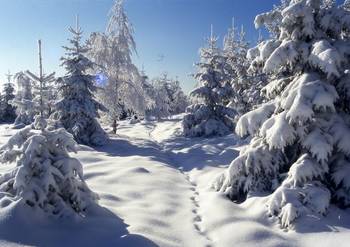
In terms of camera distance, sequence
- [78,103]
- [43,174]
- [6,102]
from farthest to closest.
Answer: [6,102]
[78,103]
[43,174]

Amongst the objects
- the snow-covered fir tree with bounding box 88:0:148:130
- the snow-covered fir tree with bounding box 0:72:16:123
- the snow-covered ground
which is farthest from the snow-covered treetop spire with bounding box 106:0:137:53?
the snow-covered fir tree with bounding box 0:72:16:123

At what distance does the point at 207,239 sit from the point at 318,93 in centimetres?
405

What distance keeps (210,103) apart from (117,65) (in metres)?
7.83

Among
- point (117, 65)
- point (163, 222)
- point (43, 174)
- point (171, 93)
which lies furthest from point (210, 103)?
point (171, 93)

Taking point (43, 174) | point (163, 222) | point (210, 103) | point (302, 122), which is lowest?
point (163, 222)

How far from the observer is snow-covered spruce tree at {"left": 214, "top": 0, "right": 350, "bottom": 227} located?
8773 millimetres

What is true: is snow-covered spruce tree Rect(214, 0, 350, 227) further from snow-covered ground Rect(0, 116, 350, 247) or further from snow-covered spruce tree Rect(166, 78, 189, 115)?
snow-covered spruce tree Rect(166, 78, 189, 115)

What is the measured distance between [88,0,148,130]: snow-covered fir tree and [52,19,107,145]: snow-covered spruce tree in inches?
219

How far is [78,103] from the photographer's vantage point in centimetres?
2239

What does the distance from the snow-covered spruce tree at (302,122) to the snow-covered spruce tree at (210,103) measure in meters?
14.7

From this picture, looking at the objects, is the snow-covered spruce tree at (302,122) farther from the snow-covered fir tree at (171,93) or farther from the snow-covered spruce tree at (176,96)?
the snow-covered spruce tree at (176,96)

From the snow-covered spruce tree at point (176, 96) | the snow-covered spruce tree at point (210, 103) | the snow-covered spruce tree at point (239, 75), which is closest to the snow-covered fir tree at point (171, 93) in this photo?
the snow-covered spruce tree at point (176, 96)

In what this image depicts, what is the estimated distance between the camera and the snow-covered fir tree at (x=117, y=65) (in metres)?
29.5

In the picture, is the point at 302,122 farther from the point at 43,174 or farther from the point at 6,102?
the point at 6,102
